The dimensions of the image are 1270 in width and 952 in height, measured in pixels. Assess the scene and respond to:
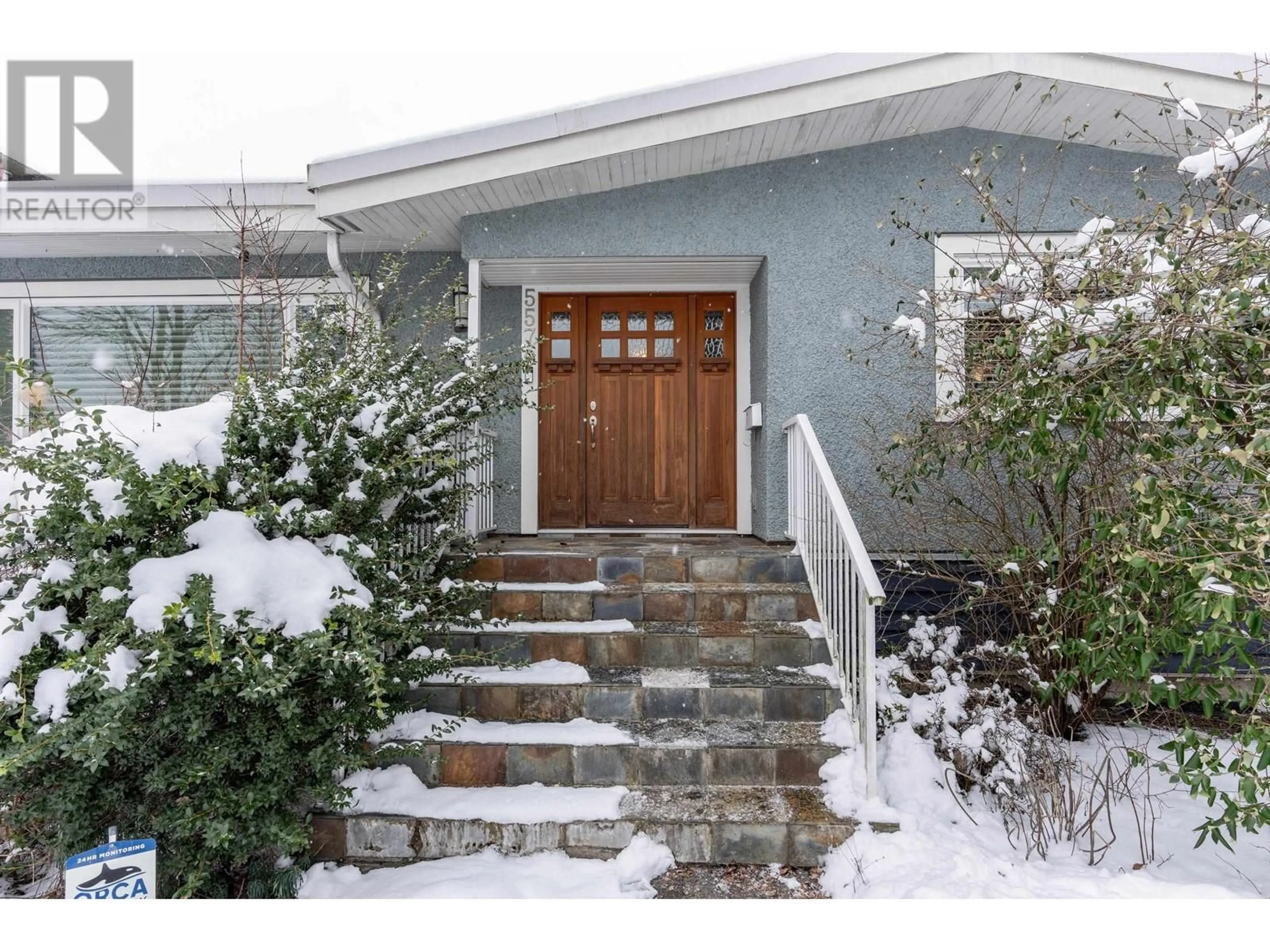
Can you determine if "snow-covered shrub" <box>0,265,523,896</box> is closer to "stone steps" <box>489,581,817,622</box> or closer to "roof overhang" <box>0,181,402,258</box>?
"stone steps" <box>489,581,817,622</box>

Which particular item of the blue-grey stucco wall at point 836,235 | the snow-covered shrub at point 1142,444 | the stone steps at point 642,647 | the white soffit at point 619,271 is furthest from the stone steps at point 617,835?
the white soffit at point 619,271

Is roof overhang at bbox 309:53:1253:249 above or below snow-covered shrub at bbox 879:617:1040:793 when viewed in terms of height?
above

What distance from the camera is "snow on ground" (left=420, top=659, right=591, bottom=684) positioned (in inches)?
125

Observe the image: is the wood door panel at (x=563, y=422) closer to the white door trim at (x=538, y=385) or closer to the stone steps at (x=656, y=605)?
the white door trim at (x=538, y=385)

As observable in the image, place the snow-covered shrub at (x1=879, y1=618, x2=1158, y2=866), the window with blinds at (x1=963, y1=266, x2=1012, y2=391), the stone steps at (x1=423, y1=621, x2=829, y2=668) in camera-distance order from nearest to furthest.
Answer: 1. the snow-covered shrub at (x1=879, y1=618, x2=1158, y2=866)
2. the window with blinds at (x1=963, y1=266, x2=1012, y2=391)
3. the stone steps at (x1=423, y1=621, x2=829, y2=668)

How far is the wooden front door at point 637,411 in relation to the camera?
218 inches

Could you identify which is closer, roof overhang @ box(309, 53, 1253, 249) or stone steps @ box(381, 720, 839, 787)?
stone steps @ box(381, 720, 839, 787)

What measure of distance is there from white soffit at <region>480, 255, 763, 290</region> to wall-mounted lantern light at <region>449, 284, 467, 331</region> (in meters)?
0.21

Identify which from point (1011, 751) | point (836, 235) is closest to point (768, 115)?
point (836, 235)

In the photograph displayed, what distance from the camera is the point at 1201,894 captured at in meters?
2.42

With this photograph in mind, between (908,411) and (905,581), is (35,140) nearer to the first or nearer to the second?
(908,411)

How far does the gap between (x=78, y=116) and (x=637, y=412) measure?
171 inches

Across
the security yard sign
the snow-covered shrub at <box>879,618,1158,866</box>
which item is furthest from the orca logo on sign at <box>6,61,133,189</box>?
the snow-covered shrub at <box>879,618,1158,866</box>

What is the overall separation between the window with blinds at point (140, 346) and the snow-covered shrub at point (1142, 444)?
4.98 meters
